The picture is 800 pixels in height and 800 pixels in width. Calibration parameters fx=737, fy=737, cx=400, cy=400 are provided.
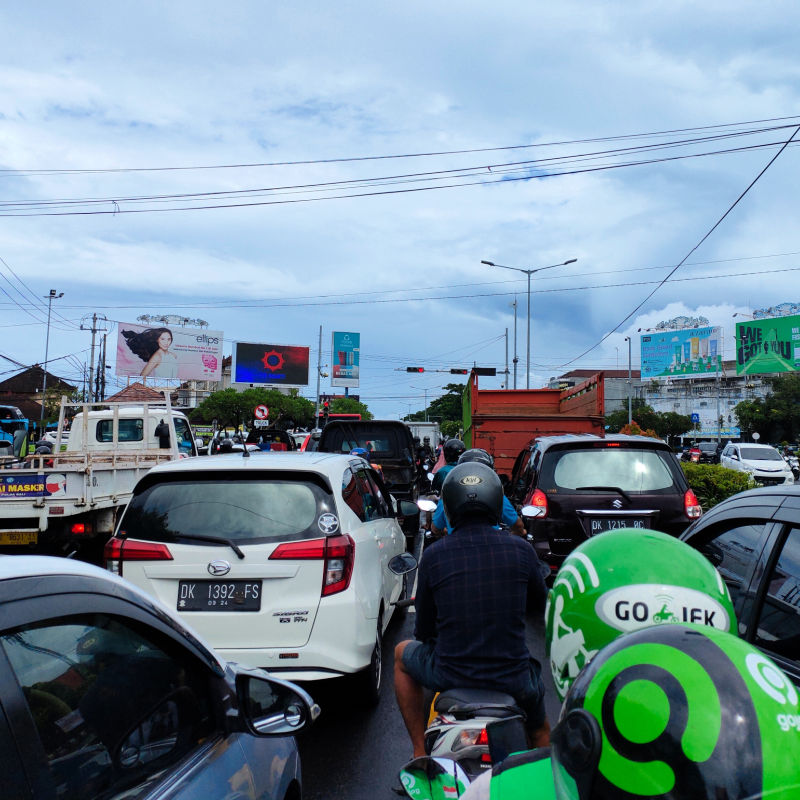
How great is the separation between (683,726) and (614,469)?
587 cm

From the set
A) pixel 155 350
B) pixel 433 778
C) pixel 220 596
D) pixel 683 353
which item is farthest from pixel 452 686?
pixel 683 353

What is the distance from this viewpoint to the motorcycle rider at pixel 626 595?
6.06 ft

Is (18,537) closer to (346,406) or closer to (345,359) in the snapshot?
(345,359)

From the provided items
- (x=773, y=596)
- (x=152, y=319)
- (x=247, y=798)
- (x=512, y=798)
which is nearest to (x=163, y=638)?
(x=247, y=798)

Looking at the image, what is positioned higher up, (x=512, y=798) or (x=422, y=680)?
(x=512, y=798)

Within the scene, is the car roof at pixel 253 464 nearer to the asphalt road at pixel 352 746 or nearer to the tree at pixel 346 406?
the asphalt road at pixel 352 746

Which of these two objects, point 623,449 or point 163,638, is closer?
point 163,638

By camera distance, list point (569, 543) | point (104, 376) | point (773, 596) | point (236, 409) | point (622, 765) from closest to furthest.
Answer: point (622, 765) → point (773, 596) → point (569, 543) → point (104, 376) → point (236, 409)

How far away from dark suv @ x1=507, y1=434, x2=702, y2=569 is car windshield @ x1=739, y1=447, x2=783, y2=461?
2007cm

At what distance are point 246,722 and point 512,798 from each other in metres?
0.88

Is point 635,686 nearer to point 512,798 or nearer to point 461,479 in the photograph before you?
point 512,798

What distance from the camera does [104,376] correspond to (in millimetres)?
47531

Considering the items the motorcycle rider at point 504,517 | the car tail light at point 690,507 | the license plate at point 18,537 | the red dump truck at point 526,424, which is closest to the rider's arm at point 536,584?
the motorcycle rider at point 504,517

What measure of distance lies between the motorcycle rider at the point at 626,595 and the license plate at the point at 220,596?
2560mm
